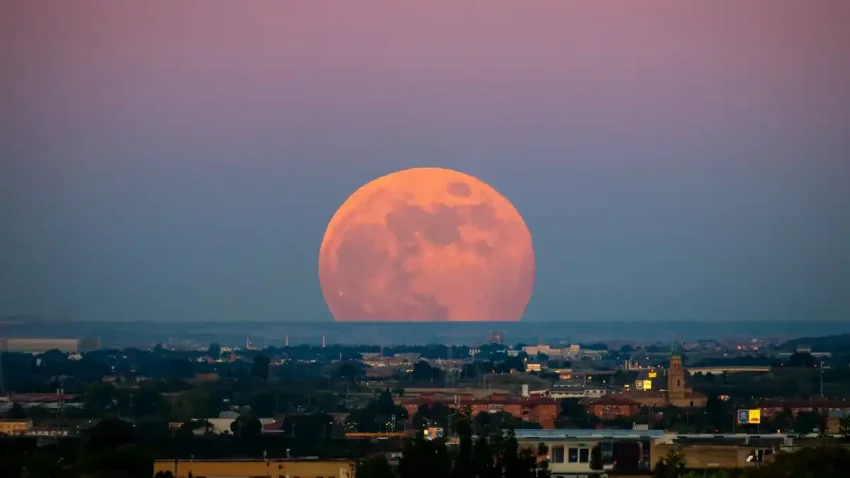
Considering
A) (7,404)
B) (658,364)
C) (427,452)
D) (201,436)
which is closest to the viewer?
(427,452)

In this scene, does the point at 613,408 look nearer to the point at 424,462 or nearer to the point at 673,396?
the point at 673,396

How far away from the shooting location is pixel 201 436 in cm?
7119

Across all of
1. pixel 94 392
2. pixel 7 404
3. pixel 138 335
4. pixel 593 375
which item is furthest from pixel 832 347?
pixel 7 404

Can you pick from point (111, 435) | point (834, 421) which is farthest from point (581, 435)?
point (834, 421)

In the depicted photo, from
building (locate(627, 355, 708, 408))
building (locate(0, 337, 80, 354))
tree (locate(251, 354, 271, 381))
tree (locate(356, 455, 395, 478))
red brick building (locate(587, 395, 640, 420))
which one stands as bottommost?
tree (locate(356, 455, 395, 478))

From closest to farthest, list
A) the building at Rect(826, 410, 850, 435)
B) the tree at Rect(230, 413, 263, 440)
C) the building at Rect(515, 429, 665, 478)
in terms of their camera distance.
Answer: the building at Rect(515, 429, 665, 478) → the building at Rect(826, 410, 850, 435) → the tree at Rect(230, 413, 263, 440)

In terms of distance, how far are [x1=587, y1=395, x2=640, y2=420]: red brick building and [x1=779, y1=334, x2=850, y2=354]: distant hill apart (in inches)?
2998

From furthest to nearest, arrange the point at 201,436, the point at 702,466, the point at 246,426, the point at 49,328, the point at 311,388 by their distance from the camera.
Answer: the point at 49,328
the point at 311,388
the point at 246,426
the point at 201,436
the point at 702,466

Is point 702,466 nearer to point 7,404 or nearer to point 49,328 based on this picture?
point 7,404

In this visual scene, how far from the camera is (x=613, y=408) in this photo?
9938 cm

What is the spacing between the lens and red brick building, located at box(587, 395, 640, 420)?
311 ft

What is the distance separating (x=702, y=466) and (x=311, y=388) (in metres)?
82.3

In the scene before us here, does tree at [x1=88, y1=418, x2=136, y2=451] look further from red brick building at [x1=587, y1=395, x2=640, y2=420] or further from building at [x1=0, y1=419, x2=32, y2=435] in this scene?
red brick building at [x1=587, y1=395, x2=640, y2=420]

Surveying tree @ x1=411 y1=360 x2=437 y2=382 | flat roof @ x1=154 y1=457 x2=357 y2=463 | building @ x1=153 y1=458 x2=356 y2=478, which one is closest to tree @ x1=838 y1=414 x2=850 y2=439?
flat roof @ x1=154 y1=457 x2=357 y2=463
